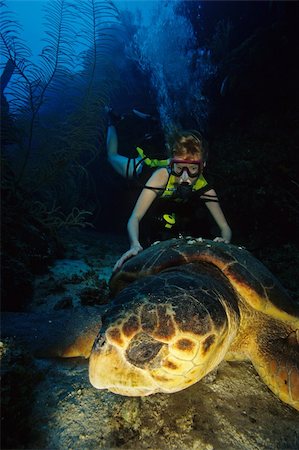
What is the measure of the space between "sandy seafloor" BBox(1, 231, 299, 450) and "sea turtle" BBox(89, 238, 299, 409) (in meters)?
0.19

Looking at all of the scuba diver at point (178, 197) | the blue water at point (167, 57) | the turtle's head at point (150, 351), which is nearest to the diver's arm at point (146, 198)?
the scuba diver at point (178, 197)

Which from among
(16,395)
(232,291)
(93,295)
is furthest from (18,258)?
(232,291)

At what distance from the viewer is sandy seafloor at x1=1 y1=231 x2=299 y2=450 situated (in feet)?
4.19

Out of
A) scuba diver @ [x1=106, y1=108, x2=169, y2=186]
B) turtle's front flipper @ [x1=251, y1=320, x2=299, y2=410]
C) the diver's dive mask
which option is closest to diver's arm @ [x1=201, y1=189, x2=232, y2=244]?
the diver's dive mask

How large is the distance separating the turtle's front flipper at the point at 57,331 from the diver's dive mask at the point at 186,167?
1839mm

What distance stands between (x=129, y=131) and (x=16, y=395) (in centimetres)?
822

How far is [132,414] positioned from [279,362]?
0.94 m

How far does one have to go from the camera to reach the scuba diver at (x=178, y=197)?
3205 mm

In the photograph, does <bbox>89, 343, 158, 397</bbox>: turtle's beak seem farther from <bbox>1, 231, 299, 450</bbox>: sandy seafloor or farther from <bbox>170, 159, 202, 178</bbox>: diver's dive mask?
<bbox>170, 159, 202, 178</bbox>: diver's dive mask

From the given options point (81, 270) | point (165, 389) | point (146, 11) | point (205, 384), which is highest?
point (146, 11)

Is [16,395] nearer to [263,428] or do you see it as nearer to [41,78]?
[263,428]

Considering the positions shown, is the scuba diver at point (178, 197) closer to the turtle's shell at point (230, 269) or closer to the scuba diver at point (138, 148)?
the turtle's shell at point (230, 269)

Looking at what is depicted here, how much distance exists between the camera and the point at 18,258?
10.9 ft

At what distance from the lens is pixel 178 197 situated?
11.3 feet
